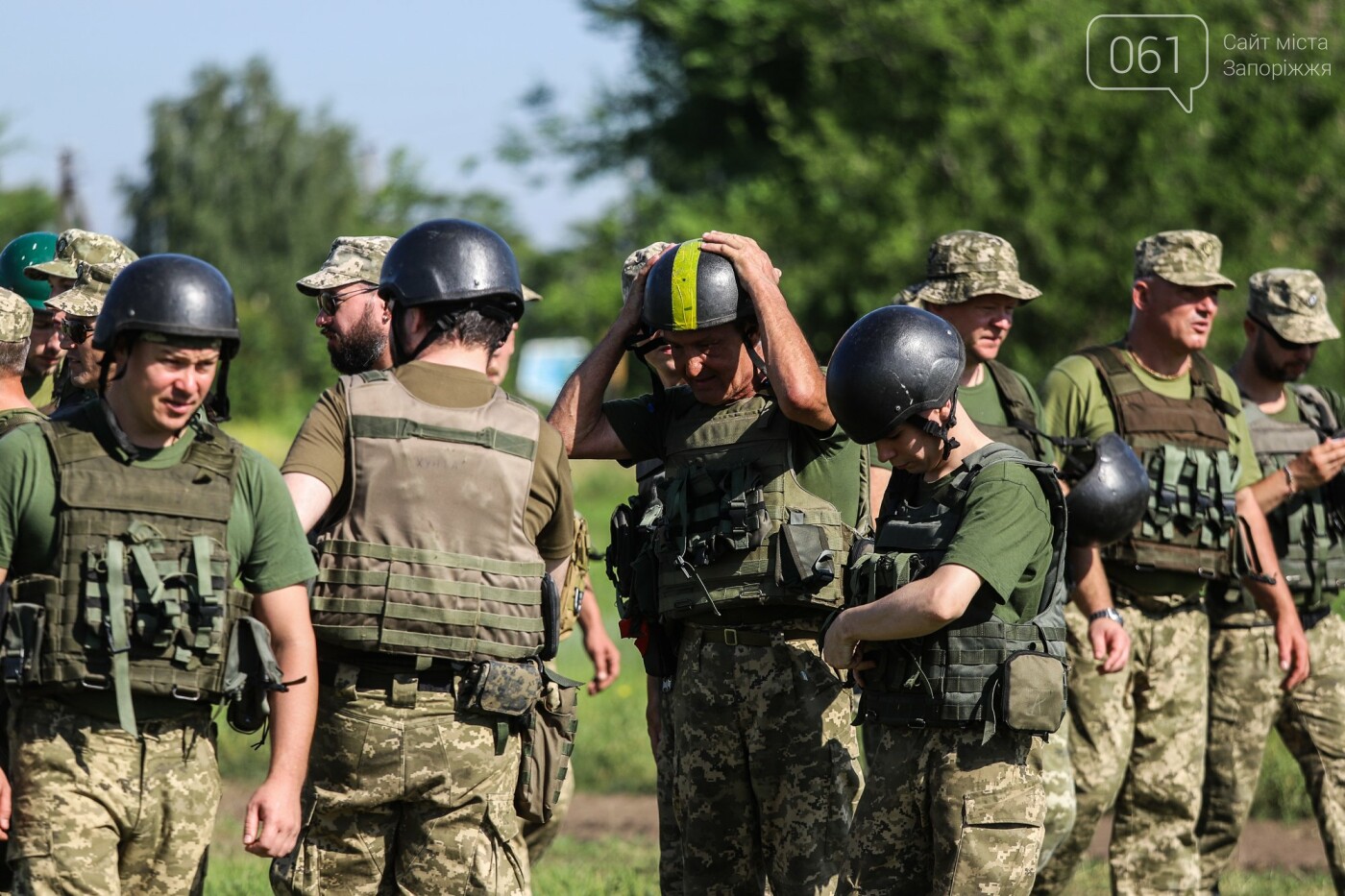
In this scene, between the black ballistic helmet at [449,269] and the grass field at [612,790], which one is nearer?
the black ballistic helmet at [449,269]

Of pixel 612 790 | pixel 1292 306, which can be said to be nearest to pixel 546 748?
pixel 1292 306

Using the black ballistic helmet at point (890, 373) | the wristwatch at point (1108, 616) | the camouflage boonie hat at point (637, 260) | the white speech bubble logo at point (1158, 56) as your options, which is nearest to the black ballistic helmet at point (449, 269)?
the black ballistic helmet at point (890, 373)

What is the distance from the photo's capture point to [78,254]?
690 cm

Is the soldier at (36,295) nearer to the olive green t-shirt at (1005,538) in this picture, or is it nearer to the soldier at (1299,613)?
the olive green t-shirt at (1005,538)

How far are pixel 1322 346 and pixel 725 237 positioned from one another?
Result: 17.5 m

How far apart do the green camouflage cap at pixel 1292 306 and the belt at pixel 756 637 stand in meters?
3.62

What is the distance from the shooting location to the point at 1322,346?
2112 cm

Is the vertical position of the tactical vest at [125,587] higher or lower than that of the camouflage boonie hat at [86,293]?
lower

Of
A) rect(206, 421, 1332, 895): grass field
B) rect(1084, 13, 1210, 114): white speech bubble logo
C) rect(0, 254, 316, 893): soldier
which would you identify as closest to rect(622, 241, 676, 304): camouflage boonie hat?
rect(0, 254, 316, 893): soldier

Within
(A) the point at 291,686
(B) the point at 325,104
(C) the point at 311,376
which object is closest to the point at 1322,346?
(A) the point at 291,686

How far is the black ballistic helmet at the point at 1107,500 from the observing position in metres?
6.43

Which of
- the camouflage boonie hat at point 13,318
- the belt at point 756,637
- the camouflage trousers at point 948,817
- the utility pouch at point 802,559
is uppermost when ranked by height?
the camouflage boonie hat at point 13,318

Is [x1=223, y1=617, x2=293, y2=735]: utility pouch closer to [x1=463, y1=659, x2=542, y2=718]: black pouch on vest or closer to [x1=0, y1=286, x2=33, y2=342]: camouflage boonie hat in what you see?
[x1=463, y1=659, x2=542, y2=718]: black pouch on vest

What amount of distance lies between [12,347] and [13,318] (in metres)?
0.10
